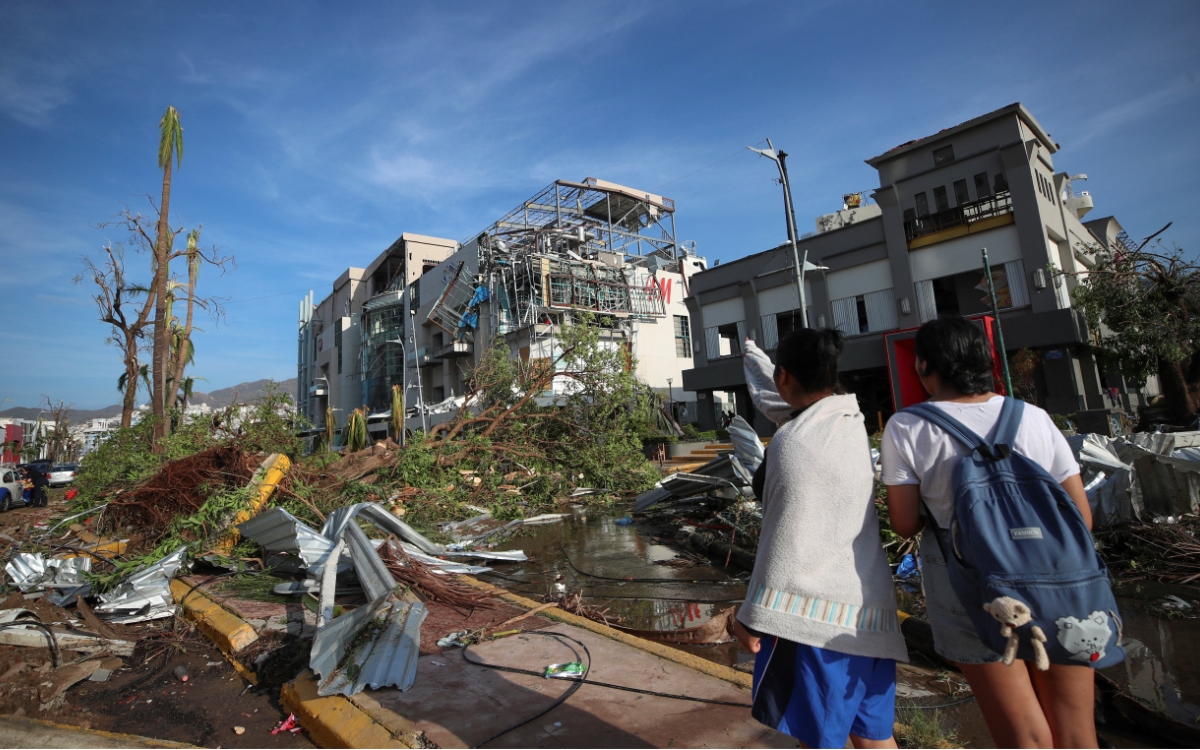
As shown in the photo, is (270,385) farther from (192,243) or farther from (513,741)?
(513,741)

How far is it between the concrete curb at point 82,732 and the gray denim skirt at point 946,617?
12.7 ft

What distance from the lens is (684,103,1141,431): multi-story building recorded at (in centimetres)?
1698

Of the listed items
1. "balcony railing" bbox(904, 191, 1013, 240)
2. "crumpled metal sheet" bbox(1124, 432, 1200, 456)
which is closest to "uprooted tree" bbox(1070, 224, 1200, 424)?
"balcony railing" bbox(904, 191, 1013, 240)

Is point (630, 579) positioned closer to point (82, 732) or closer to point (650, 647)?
point (650, 647)

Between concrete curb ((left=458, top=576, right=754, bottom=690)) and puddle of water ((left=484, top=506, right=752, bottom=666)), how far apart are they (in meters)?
0.68

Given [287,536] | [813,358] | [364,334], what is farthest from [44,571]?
[364,334]

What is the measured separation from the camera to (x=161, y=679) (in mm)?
4555

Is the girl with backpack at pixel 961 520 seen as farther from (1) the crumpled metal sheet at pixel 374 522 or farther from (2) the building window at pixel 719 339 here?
(2) the building window at pixel 719 339

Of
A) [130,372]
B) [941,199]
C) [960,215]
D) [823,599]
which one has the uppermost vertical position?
[941,199]

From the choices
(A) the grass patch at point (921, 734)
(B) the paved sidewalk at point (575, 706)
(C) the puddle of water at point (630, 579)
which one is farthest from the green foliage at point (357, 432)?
(A) the grass patch at point (921, 734)

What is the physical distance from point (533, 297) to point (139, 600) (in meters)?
32.2

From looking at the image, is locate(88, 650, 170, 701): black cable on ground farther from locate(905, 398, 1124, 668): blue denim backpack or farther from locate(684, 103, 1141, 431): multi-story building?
locate(684, 103, 1141, 431): multi-story building

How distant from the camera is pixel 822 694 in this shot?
1.80 m

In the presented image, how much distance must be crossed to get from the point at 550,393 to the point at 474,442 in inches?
131
